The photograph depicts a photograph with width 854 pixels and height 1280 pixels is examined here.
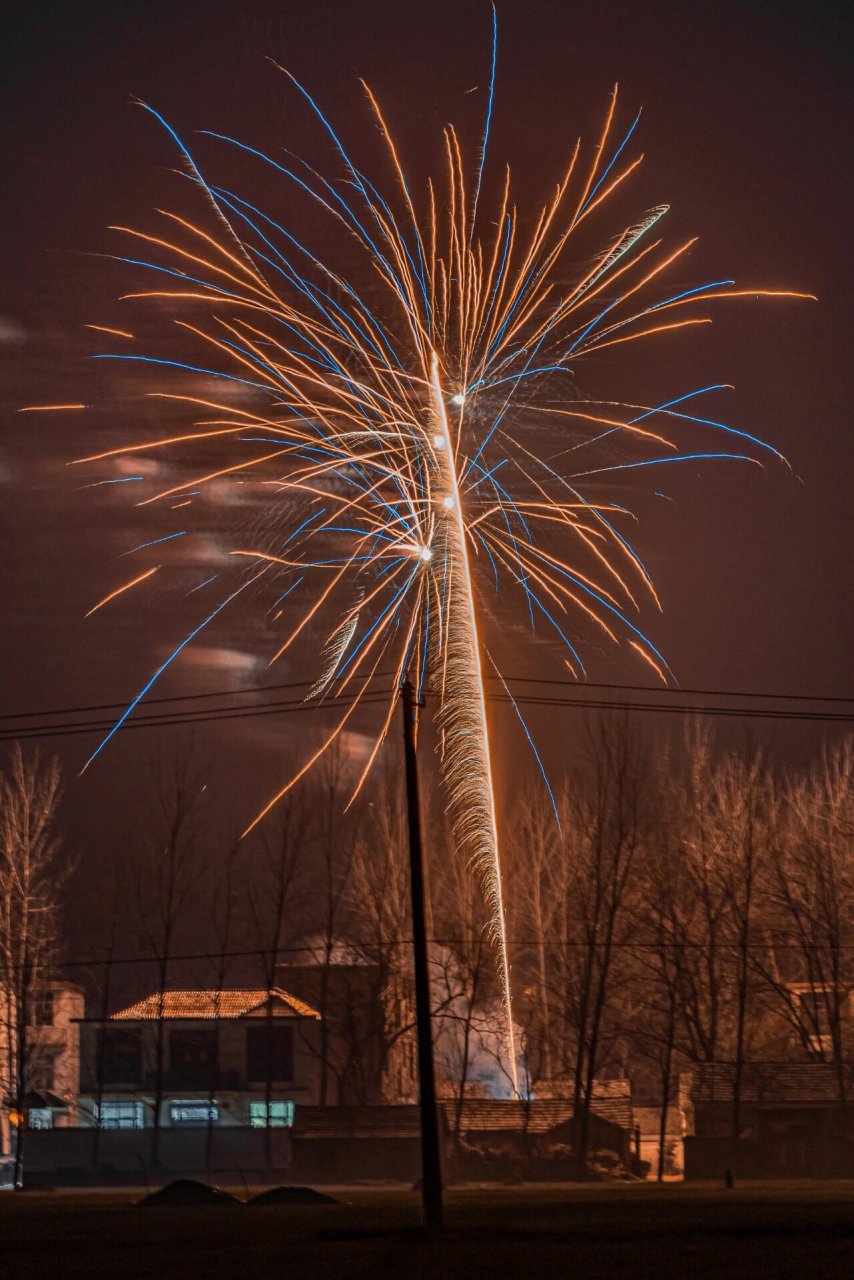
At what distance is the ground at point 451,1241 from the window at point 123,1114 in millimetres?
34676

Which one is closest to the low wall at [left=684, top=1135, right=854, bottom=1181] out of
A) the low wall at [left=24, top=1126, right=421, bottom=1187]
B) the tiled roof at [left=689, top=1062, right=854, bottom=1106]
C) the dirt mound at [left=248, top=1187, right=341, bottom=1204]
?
the tiled roof at [left=689, top=1062, right=854, bottom=1106]

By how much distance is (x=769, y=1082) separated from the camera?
4956 cm

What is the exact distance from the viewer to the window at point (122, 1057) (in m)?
66.2

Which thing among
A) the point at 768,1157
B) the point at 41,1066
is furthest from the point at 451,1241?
the point at 41,1066

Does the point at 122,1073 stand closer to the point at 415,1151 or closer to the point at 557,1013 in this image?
the point at 557,1013

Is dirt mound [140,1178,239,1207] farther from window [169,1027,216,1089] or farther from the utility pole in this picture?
window [169,1027,216,1089]

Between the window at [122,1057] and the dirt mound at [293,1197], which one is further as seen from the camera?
the window at [122,1057]

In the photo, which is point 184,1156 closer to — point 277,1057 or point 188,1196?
point 277,1057

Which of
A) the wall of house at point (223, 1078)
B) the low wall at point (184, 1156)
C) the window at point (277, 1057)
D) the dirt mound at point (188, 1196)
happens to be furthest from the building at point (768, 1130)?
the window at point (277, 1057)

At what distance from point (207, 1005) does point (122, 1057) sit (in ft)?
15.6

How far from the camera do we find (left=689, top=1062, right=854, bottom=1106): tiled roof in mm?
48906

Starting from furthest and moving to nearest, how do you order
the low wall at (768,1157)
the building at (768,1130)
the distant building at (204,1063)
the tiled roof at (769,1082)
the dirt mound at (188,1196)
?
the distant building at (204,1063), the tiled roof at (769,1082), the building at (768,1130), the low wall at (768,1157), the dirt mound at (188,1196)

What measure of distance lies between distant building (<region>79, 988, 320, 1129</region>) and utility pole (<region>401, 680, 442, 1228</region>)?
43566mm

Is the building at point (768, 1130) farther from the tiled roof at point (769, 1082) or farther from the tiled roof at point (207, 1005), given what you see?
the tiled roof at point (207, 1005)
